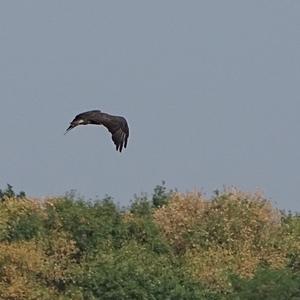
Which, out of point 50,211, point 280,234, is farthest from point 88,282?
point 280,234

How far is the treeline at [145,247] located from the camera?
177 feet

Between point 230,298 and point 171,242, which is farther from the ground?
point 171,242

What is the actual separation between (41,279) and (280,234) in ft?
32.6

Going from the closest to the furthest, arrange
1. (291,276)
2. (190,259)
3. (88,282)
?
(291,276) → (88,282) → (190,259)

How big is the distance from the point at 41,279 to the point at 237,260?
6953 mm

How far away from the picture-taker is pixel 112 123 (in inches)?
1105

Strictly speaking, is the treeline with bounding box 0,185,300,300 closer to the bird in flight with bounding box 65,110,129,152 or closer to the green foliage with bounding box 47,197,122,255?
the green foliage with bounding box 47,197,122,255

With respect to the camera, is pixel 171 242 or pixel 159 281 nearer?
pixel 159 281

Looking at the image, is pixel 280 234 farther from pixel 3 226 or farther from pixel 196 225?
pixel 3 226

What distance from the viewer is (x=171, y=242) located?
6056 cm

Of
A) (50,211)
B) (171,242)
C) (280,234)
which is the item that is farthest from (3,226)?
(280,234)

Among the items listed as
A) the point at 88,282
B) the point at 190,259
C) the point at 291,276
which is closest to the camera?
the point at 291,276

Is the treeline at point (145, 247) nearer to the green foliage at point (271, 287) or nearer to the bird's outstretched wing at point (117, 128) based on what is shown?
the green foliage at point (271, 287)

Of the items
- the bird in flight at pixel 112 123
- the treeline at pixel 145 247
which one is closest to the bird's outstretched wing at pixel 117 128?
the bird in flight at pixel 112 123
